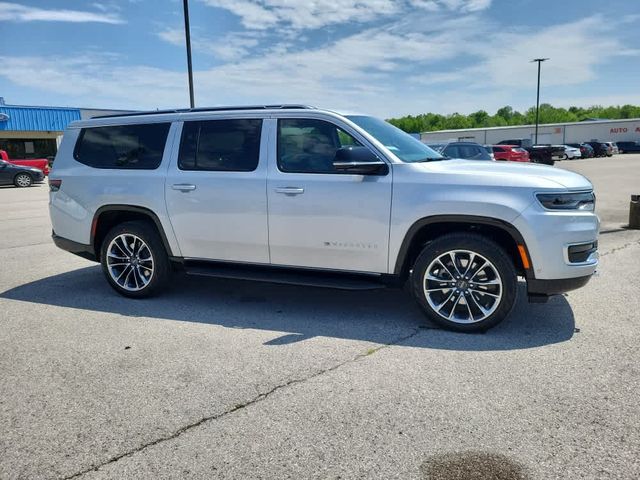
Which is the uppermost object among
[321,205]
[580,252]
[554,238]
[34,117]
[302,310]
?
[34,117]

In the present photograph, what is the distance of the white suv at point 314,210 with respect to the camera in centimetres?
438

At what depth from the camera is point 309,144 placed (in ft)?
16.5

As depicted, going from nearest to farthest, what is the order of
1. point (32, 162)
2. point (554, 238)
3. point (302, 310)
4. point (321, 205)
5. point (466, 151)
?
point (554, 238)
point (321, 205)
point (302, 310)
point (466, 151)
point (32, 162)

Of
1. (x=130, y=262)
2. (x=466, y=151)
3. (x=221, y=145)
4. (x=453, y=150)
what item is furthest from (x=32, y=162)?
(x=221, y=145)

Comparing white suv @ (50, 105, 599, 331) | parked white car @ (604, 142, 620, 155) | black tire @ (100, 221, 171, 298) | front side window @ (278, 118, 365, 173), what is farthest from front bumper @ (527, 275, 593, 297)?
parked white car @ (604, 142, 620, 155)

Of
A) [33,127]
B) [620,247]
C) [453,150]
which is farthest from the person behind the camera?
[33,127]

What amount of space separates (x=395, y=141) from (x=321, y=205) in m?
1.03

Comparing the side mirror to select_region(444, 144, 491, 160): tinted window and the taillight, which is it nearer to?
the taillight

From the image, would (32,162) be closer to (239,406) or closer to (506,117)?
(239,406)

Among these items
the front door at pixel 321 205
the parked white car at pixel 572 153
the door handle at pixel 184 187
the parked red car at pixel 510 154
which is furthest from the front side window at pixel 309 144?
the parked white car at pixel 572 153

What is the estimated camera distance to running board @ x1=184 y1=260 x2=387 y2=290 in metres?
4.84

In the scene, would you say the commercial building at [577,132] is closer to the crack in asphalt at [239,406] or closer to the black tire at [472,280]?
the black tire at [472,280]

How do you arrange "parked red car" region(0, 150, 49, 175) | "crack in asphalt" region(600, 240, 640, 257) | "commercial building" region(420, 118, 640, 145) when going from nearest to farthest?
"crack in asphalt" region(600, 240, 640, 257) → "parked red car" region(0, 150, 49, 175) → "commercial building" region(420, 118, 640, 145)

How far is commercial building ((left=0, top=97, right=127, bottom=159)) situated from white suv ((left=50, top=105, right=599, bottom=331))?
120 feet
